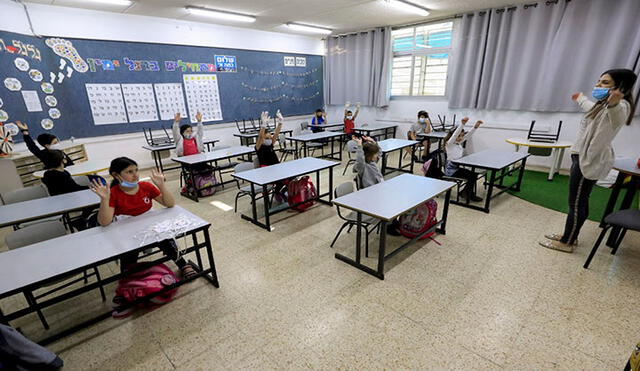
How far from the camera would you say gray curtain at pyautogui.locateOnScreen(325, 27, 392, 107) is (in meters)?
7.25

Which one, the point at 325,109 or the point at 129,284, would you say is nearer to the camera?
the point at 129,284

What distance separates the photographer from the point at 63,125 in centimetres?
496

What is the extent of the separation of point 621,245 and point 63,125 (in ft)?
26.4

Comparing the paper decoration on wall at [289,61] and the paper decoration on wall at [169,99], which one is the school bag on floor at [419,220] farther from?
the paper decoration on wall at [289,61]

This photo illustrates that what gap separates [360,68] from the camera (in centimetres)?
782

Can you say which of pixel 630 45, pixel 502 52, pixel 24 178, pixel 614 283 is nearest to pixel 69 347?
pixel 24 178

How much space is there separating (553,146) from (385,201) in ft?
12.4

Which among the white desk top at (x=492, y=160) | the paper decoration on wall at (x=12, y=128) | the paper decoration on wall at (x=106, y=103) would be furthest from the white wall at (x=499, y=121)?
the paper decoration on wall at (x=12, y=128)

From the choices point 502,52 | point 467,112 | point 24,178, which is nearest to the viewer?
point 24,178

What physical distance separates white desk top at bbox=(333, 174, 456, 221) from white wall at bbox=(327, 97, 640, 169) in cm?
410

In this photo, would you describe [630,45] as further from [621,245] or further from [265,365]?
[265,365]

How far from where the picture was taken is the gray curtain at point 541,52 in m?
4.48

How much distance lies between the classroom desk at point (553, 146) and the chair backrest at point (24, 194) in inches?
252

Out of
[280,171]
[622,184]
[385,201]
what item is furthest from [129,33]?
[622,184]
